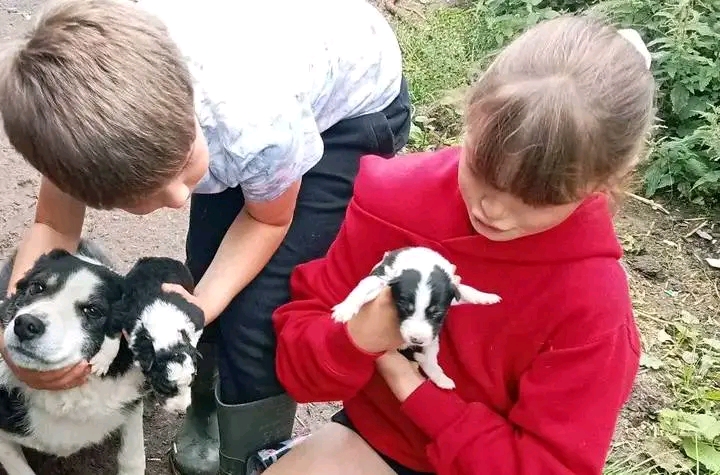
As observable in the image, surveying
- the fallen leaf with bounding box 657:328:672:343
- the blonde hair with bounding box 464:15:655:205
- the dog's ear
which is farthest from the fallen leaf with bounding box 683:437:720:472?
the dog's ear

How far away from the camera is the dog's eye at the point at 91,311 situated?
175 cm

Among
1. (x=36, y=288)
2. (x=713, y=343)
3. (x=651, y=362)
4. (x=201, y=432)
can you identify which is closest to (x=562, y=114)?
(x=36, y=288)

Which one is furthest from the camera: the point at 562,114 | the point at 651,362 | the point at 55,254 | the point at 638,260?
the point at 638,260

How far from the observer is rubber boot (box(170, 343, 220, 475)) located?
7.66 feet

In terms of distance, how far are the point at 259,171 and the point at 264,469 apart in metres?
0.72

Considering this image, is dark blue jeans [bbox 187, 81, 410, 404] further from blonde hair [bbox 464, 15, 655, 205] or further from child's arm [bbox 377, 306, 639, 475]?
blonde hair [bbox 464, 15, 655, 205]

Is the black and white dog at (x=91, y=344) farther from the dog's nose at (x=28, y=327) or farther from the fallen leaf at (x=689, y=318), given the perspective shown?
the fallen leaf at (x=689, y=318)

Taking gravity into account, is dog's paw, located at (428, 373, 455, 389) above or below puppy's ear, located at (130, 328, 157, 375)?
below

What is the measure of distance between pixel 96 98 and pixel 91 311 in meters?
0.49

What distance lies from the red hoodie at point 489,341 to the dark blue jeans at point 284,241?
12cm

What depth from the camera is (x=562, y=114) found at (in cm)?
138

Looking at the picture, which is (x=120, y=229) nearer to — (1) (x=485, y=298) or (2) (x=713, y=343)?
(1) (x=485, y=298)

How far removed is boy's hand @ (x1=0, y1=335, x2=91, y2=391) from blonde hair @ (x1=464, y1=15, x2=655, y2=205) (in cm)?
88

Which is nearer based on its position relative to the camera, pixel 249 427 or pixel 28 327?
pixel 28 327
